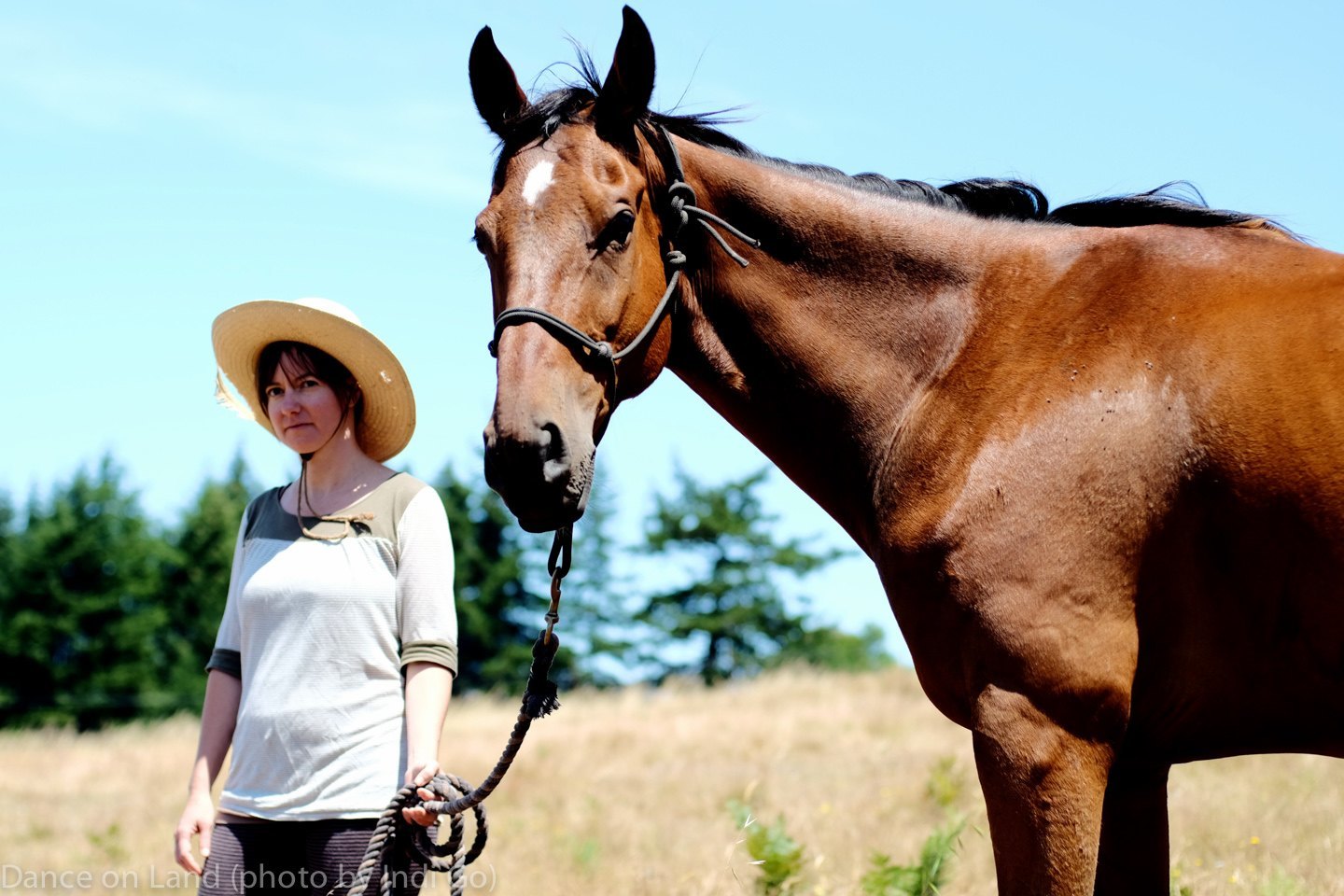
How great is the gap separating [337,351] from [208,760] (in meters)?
1.33

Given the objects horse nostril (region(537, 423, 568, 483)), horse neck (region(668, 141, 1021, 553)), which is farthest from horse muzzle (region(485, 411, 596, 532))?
horse neck (region(668, 141, 1021, 553))

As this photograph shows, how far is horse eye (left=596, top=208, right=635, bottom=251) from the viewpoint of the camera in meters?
3.13

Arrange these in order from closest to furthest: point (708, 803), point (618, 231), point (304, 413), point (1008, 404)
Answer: point (1008, 404) → point (618, 231) → point (304, 413) → point (708, 803)

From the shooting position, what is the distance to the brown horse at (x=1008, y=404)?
9.12 ft

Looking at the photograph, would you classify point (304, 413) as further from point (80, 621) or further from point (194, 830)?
point (80, 621)

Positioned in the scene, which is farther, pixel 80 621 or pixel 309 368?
pixel 80 621

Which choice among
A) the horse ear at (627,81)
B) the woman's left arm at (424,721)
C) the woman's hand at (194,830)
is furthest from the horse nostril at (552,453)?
the woman's hand at (194,830)

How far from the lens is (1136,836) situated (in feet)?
10.5

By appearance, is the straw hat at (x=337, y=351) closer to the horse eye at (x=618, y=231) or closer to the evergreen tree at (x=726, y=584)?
the horse eye at (x=618, y=231)

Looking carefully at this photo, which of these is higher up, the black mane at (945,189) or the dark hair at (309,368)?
the black mane at (945,189)

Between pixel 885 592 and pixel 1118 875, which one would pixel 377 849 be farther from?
pixel 1118 875

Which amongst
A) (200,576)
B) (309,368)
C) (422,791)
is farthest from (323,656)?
(200,576)

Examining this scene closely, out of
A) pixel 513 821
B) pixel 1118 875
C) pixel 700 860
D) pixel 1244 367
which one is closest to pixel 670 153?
pixel 1244 367

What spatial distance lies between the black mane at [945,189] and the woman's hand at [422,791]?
1645mm
